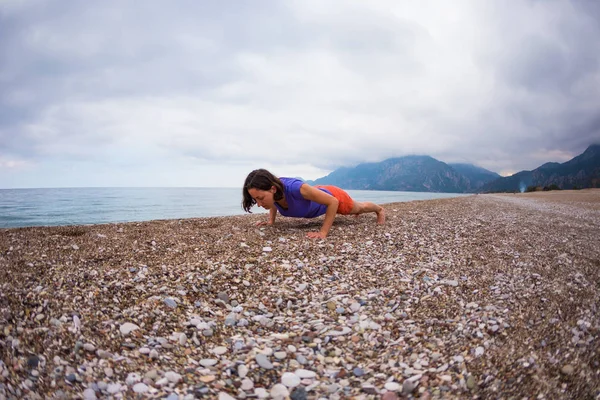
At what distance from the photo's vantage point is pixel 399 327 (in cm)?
322

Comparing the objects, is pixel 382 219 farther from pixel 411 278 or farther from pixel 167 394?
pixel 167 394

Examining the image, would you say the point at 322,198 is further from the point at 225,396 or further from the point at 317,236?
the point at 225,396

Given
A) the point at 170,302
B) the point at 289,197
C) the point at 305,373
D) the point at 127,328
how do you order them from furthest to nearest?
1. the point at 289,197
2. the point at 170,302
3. the point at 127,328
4. the point at 305,373

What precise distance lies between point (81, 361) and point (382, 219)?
24.5ft

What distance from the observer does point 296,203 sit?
6895 millimetres

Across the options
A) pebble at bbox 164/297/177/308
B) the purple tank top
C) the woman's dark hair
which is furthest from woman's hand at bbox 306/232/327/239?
pebble at bbox 164/297/177/308

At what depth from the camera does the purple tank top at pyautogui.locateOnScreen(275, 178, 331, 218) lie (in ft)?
22.3

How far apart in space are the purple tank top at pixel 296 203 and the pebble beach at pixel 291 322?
1.40m

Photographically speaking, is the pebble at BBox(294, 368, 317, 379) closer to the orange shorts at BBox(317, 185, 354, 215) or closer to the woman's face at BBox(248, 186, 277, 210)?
the woman's face at BBox(248, 186, 277, 210)

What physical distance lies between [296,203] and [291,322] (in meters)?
3.79

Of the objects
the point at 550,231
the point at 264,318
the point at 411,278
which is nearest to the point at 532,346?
the point at 411,278

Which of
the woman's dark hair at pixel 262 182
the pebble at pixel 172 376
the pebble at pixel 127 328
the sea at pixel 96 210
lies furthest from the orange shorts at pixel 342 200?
the sea at pixel 96 210

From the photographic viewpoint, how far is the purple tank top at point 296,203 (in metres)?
6.79

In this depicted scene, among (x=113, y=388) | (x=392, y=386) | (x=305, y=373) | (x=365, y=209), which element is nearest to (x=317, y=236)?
(x=365, y=209)
